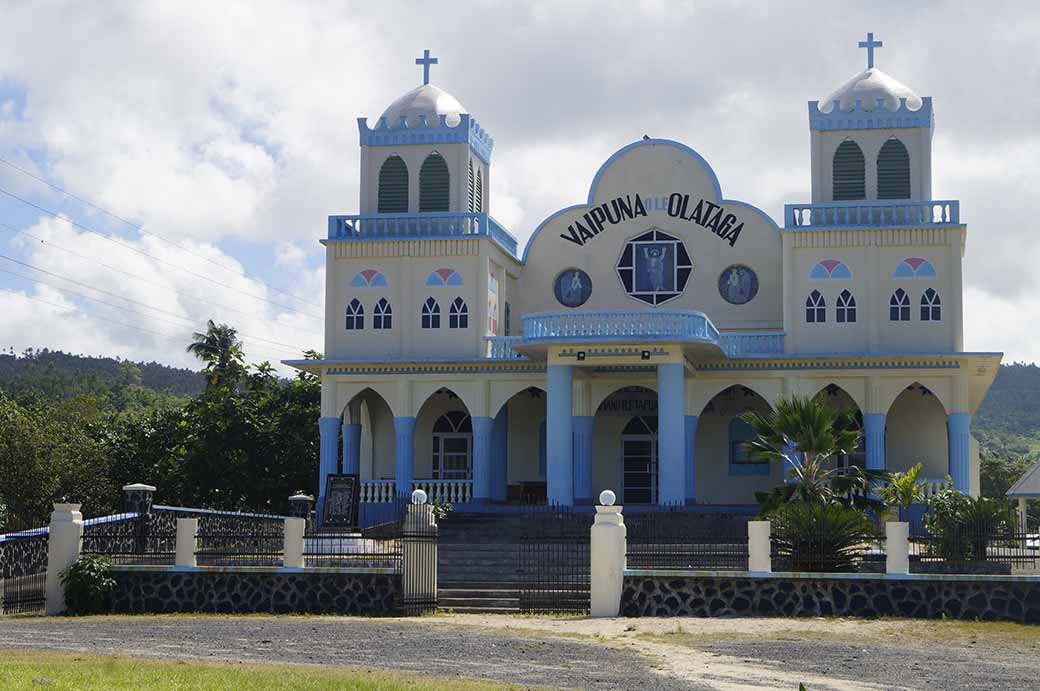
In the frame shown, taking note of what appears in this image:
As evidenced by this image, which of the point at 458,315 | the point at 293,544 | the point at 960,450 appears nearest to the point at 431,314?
the point at 458,315

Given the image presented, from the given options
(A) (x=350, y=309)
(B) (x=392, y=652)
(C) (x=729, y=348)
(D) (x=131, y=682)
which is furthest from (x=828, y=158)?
(D) (x=131, y=682)

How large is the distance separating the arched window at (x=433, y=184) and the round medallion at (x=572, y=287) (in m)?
3.47

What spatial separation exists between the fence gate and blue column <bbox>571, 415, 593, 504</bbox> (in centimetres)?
723

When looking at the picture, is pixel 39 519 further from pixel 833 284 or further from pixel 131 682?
pixel 131 682

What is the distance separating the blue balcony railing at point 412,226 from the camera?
34406mm

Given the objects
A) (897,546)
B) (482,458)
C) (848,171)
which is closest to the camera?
(897,546)

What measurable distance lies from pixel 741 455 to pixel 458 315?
7651mm

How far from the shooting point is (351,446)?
35312mm

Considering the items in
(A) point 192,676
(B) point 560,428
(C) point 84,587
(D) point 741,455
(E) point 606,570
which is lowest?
(A) point 192,676

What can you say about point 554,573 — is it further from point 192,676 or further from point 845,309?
point 845,309

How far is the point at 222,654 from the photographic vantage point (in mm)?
15828

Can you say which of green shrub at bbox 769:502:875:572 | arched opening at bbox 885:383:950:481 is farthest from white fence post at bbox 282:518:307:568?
arched opening at bbox 885:383:950:481

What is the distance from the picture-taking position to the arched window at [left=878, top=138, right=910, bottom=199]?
33750 millimetres

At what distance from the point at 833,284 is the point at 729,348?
2.87 metres
